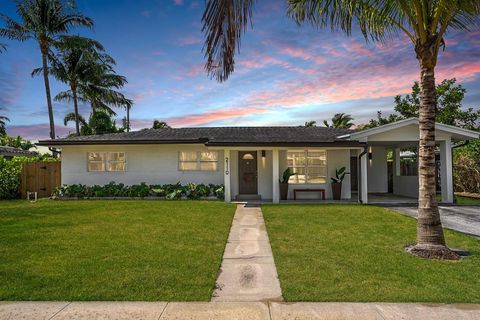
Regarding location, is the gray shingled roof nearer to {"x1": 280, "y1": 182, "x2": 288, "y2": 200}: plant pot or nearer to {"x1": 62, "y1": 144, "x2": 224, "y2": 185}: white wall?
{"x1": 62, "y1": 144, "x2": 224, "y2": 185}: white wall

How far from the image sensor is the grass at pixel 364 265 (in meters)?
4.13

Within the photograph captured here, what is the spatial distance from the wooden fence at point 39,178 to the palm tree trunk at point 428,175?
16968 mm

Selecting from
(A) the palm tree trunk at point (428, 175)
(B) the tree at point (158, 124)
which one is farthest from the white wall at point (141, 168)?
(B) the tree at point (158, 124)

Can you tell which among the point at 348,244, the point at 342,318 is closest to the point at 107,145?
the point at 348,244

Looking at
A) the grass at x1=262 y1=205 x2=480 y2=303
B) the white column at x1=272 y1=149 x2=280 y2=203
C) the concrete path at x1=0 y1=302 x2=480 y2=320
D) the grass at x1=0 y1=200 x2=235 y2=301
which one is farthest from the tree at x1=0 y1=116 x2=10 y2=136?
the concrete path at x1=0 y1=302 x2=480 y2=320

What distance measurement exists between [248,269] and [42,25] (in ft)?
84.4

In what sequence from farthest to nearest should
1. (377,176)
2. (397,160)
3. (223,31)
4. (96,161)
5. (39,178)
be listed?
(377,176), (397,160), (39,178), (96,161), (223,31)

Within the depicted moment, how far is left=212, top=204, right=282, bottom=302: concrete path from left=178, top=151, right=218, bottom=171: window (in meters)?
6.88

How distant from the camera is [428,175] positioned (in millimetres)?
5984

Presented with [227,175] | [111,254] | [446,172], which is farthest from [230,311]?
[446,172]

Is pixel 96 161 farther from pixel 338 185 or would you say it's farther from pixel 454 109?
pixel 454 109

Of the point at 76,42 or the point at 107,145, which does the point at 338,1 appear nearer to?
the point at 107,145

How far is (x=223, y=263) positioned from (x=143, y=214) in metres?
5.75

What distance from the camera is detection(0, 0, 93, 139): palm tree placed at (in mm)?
22594
